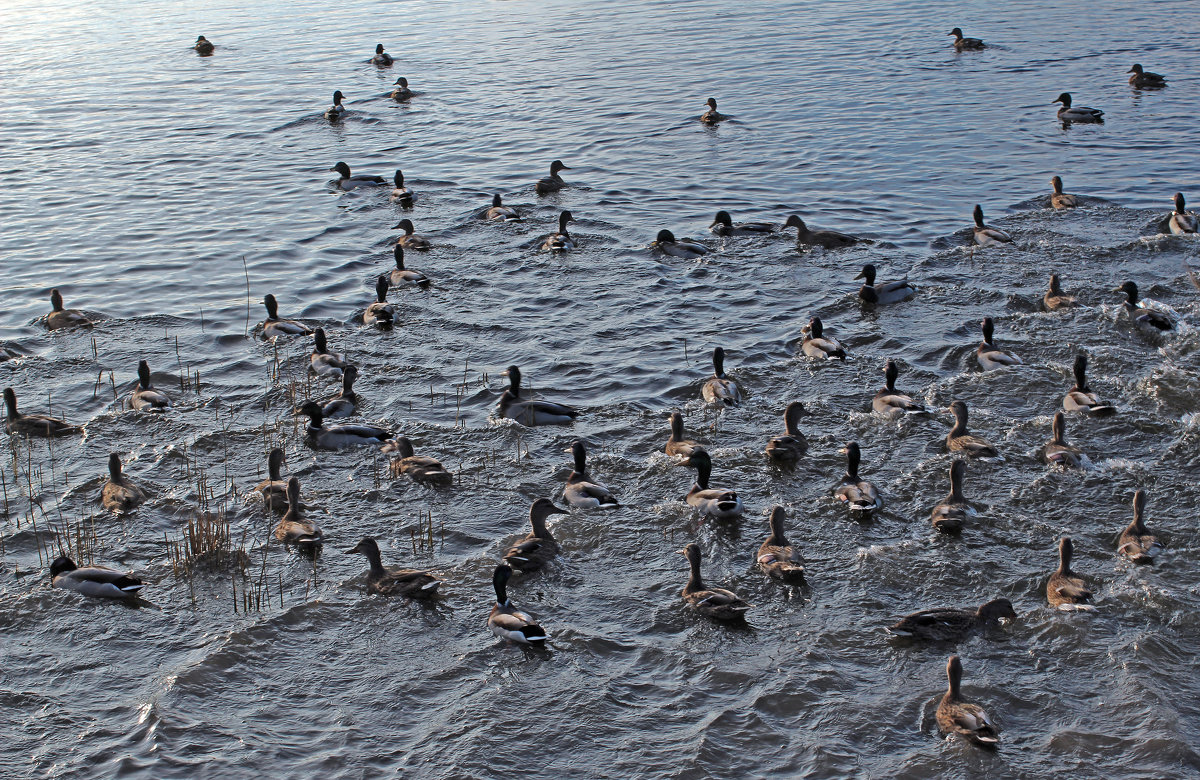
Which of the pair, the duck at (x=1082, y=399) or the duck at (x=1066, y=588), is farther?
the duck at (x=1082, y=399)

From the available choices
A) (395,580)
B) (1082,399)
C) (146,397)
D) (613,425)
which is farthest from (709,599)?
(146,397)

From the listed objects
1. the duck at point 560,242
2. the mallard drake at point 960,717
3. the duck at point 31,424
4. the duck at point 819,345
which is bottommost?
the mallard drake at point 960,717

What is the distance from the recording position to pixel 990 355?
13992 mm

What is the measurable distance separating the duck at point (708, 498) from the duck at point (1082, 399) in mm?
4073

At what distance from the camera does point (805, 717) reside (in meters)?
8.53

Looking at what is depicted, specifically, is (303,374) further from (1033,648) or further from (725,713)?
(1033,648)

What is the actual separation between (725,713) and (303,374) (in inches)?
327

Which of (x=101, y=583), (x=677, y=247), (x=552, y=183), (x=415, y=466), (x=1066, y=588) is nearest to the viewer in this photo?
(x=1066, y=588)

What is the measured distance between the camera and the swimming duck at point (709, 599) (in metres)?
9.58

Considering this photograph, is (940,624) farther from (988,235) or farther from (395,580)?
(988,235)

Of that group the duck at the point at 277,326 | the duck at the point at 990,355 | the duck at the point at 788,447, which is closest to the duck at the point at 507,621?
the duck at the point at 788,447

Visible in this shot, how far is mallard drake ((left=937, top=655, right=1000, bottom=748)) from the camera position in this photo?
316 inches

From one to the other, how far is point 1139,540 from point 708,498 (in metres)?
3.79

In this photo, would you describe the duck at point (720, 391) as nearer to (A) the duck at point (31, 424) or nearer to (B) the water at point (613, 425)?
(B) the water at point (613, 425)
